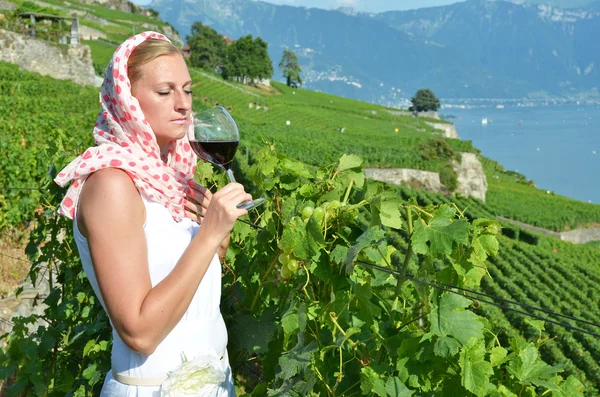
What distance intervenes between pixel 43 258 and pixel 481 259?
9.77 ft

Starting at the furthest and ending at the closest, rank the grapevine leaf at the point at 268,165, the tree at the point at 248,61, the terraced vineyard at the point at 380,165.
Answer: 1. the tree at the point at 248,61
2. the terraced vineyard at the point at 380,165
3. the grapevine leaf at the point at 268,165

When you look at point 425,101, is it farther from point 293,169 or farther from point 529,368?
point 529,368

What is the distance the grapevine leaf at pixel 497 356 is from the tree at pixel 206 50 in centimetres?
7045

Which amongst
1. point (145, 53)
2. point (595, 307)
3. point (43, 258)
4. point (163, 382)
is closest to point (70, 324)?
point (43, 258)

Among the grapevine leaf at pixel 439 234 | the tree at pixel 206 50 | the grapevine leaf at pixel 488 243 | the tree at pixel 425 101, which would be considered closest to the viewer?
the grapevine leaf at pixel 439 234

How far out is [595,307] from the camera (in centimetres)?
1717

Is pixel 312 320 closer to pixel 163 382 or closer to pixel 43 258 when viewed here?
pixel 163 382

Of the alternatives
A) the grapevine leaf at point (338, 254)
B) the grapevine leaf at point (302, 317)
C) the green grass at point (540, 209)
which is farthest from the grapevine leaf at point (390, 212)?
the green grass at point (540, 209)

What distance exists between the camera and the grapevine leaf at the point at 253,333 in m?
2.07

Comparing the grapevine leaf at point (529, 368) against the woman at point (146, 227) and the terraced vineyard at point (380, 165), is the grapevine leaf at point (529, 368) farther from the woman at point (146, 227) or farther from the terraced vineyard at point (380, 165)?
the woman at point (146, 227)

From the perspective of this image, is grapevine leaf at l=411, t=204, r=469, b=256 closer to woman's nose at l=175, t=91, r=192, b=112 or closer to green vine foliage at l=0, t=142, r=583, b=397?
green vine foliage at l=0, t=142, r=583, b=397

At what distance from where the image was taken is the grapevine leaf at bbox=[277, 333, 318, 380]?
1.68m

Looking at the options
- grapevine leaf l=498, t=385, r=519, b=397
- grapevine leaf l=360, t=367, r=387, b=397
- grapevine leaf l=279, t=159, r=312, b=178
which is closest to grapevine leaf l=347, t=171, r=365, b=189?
grapevine leaf l=279, t=159, r=312, b=178

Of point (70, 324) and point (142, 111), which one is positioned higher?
point (142, 111)
